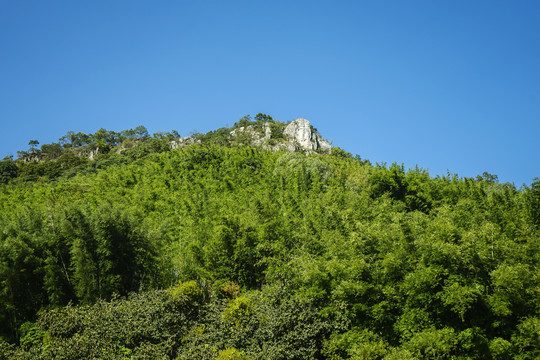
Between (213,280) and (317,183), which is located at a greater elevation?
(317,183)

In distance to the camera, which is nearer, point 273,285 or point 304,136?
point 273,285

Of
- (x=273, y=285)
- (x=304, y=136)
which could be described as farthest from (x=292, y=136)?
(x=273, y=285)

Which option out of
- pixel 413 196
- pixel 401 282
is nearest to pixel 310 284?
pixel 401 282

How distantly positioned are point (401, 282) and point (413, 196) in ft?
86.8

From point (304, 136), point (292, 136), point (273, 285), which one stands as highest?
point (292, 136)

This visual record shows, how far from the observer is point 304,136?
115 meters

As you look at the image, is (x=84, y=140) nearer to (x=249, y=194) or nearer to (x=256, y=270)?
(x=249, y=194)

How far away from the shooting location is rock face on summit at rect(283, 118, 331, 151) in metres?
113

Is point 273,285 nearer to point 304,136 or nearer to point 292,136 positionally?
point 304,136

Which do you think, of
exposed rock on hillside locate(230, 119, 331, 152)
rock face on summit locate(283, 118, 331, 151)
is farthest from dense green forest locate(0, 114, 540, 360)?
rock face on summit locate(283, 118, 331, 151)

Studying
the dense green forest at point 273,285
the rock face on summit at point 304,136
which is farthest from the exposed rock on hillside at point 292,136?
the dense green forest at point 273,285

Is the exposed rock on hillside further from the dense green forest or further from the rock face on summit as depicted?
the dense green forest

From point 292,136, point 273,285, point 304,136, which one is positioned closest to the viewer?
point 273,285

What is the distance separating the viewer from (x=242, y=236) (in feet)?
92.5
